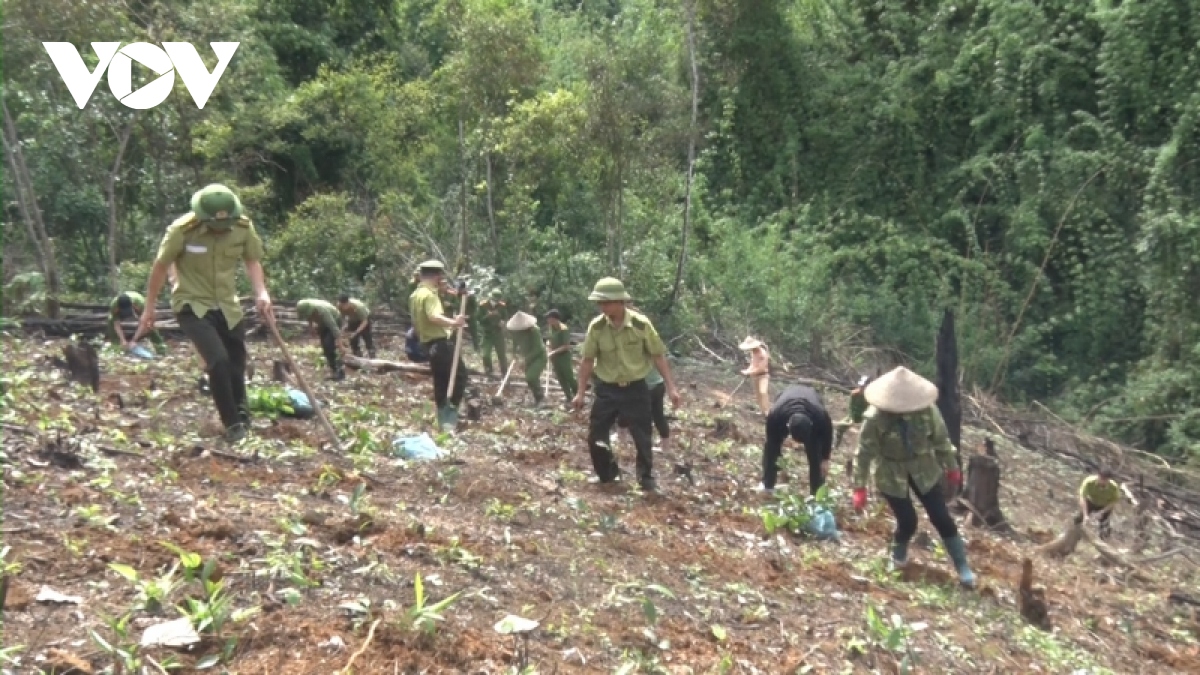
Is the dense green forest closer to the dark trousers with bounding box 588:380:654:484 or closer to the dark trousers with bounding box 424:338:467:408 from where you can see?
the dark trousers with bounding box 424:338:467:408

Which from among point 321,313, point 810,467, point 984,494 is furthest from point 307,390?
point 984,494

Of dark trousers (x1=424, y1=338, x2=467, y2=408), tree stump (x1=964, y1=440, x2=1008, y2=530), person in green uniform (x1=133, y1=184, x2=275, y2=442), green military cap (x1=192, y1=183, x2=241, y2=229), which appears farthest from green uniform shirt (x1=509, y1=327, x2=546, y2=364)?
green military cap (x1=192, y1=183, x2=241, y2=229)

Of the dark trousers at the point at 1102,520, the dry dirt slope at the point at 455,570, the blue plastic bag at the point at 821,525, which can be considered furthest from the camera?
the dark trousers at the point at 1102,520

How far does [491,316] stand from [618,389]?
583 centimetres

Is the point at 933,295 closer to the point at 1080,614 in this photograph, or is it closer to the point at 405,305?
the point at 405,305

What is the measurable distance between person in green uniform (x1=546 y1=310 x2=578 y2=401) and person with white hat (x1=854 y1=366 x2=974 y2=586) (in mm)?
5481

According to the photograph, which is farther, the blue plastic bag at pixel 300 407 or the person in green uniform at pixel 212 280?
the blue plastic bag at pixel 300 407

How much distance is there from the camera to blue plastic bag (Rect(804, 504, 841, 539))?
9266mm

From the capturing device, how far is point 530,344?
13805mm

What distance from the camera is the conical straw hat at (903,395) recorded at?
8.33 metres

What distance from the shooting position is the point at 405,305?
20641mm

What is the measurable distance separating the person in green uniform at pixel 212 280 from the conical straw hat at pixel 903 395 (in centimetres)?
408

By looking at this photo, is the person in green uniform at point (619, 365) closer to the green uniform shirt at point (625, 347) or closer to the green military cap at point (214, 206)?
the green uniform shirt at point (625, 347)

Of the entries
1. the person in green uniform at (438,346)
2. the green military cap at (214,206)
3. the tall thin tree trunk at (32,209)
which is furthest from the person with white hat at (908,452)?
the tall thin tree trunk at (32,209)
